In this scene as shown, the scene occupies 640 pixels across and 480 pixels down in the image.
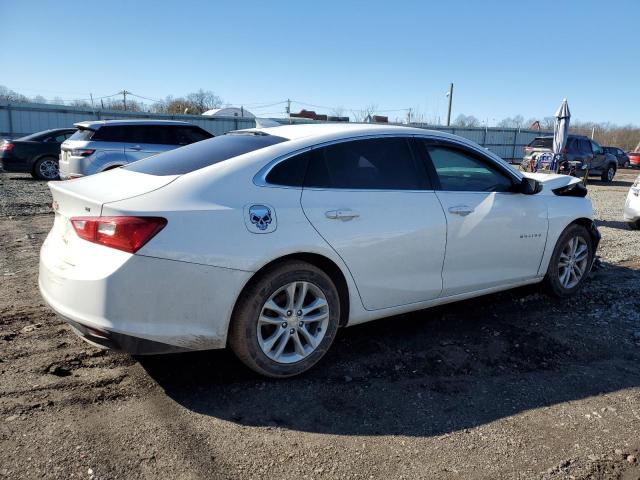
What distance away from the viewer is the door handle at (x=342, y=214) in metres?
3.48

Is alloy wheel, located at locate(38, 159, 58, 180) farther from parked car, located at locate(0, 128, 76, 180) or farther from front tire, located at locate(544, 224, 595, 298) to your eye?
front tire, located at locate(544, 224, 595, 298)

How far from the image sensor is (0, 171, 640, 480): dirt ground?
105 inches

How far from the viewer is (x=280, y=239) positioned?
322 cm

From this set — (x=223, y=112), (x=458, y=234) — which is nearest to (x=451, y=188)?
(x=458, y=234)

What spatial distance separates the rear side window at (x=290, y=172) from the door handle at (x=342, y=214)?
0.89 ft

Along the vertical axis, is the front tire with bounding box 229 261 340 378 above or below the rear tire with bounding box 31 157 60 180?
above

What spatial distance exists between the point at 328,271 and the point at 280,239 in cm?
50

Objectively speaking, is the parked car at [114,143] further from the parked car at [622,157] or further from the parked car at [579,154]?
the parked car at [622,157]

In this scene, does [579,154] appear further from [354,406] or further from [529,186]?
[354,406]

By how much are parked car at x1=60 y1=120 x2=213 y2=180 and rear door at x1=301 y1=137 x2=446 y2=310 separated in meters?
7.94

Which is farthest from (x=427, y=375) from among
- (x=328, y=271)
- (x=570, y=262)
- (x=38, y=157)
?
(x=38, y=157)

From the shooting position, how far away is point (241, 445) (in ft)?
9.12

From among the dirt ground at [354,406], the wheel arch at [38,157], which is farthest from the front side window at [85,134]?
the dirt ground at [354,406]

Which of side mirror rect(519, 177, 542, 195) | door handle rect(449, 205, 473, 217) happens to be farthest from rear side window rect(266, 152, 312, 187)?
side mirror rect(519, 177, 542, 195)
